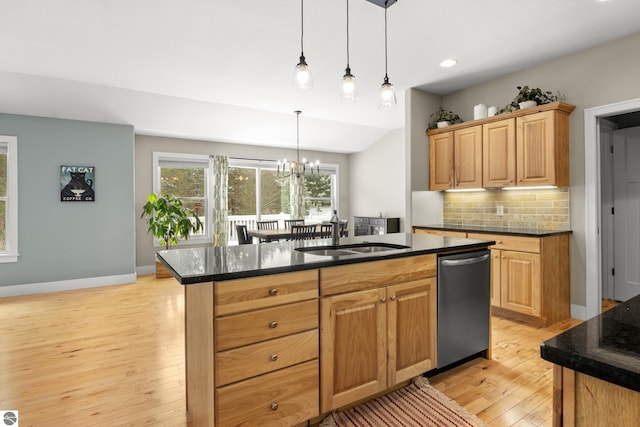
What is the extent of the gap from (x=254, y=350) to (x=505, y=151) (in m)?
3.49

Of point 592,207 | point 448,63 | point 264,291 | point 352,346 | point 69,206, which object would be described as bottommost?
point 352,346

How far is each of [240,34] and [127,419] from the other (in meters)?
3.06

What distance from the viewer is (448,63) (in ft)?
12.4

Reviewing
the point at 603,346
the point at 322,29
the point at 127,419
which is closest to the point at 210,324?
the point at 127,419

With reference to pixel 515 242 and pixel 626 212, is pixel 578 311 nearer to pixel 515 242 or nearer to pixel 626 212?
pixel 515 242

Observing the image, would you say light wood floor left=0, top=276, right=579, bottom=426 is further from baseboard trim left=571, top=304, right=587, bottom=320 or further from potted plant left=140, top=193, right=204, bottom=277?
potted plant left=140, top=193, right=204, bottom=277

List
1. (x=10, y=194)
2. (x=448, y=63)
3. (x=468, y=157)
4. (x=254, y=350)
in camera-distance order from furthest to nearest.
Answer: (x=10, y=194) → (x=468, y=157) → (x=448, y=63) → (x=254, y=350)

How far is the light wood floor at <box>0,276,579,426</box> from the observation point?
2.05 metres

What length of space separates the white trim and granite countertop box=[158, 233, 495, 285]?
165 centimetres

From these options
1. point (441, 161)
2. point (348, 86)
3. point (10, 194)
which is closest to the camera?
point (348, 86)

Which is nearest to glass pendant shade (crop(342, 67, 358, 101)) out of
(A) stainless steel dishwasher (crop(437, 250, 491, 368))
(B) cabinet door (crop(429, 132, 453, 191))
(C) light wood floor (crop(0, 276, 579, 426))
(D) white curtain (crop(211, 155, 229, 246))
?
(A) stainless steel dishwasher (crop(437, 250, 491, 368))

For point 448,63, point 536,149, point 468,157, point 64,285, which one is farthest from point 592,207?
point 64,285

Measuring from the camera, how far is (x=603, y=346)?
0.70 meters

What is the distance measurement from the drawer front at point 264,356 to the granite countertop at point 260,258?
347mm
